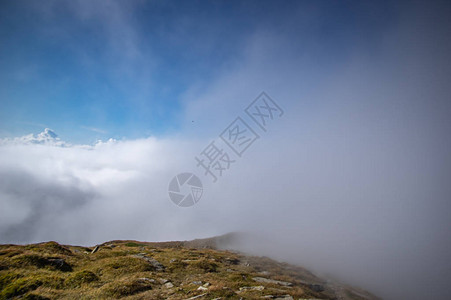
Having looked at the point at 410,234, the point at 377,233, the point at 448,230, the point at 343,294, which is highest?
the point at 343,294

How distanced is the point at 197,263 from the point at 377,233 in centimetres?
17107

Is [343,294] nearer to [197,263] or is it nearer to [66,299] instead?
[197,263]

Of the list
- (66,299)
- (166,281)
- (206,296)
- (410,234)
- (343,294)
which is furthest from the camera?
(410,234)

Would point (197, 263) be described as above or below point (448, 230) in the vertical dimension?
above

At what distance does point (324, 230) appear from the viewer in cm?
12700

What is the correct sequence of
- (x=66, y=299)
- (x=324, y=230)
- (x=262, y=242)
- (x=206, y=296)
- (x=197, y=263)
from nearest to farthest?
(x=66, y=299)
(x=206, y=296)
(x=197, y=263)
(x=262, y=242)
(x=324, y=230)

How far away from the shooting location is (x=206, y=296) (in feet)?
41.5

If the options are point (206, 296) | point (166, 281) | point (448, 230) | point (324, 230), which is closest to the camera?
point (206, 296)

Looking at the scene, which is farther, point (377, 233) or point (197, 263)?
point (377, 233)

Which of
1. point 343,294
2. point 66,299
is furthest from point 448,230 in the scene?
point 66,299

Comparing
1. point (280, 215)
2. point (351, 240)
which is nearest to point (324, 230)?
point (351, 240)

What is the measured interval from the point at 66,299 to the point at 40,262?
9.18 meters

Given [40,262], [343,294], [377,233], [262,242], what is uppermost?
[40,262]

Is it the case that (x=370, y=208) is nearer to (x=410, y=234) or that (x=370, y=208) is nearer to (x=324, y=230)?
(x=410, y=234)
